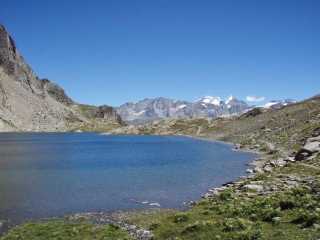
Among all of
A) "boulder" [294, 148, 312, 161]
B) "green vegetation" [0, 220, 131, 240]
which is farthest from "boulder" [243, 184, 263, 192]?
"boulder" [294, 148, 312, 161]

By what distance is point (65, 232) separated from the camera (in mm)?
33500

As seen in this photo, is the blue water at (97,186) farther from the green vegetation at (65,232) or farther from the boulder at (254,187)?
the boulder at (254,187)

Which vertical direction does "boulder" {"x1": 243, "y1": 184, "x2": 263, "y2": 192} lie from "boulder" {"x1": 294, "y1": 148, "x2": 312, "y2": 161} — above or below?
below

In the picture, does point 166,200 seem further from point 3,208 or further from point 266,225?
point 266,225

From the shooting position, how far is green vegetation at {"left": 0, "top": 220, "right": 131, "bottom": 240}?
31969mm

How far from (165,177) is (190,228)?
1649 inches

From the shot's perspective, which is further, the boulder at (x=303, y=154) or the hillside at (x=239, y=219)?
the boulder at (x=303, y=154)

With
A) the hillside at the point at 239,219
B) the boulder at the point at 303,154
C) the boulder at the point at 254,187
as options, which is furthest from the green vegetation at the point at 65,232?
the boulder at the point at 303,154

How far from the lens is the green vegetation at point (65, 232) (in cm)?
3197

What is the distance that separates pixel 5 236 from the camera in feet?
110

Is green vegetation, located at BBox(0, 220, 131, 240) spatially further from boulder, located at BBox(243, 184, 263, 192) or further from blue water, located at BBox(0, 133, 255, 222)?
boulder, located at BBox(243, 184, 263, 192)

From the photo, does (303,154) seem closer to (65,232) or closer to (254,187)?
(254,187)

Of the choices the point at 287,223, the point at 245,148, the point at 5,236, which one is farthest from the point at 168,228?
the point at 245,148

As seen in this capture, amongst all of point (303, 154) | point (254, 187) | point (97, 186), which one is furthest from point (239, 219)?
point (303, 154)
